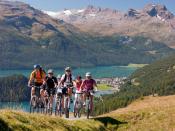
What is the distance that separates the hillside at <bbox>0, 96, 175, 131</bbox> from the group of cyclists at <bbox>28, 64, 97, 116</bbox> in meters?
2.59

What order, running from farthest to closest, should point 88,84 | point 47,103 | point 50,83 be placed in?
point 88,84, point 47,103, point 50,83

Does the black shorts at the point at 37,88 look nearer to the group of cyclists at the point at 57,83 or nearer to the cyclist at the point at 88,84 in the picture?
the group of cyclists at the point at 57,83

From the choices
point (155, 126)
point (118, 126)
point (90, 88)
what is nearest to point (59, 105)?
point (90, 88)

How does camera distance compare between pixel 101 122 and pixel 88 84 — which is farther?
pixel 88 84

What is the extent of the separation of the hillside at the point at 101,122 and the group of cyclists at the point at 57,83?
2587 millimetres

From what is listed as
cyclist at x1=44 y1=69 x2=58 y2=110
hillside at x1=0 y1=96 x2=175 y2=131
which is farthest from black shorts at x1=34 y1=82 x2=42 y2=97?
hillside at x1=0 y1=96 x2=175 y2=131

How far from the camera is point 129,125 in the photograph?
3209 cm

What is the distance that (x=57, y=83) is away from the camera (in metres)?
30.4

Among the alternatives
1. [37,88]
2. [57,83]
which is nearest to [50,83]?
[57,83]

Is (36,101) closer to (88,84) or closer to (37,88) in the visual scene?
(37,88)

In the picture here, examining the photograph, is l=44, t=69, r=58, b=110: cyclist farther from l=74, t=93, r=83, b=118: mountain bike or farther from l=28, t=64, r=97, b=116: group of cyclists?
l=74, t=93, r=83, b=118: mountain bike

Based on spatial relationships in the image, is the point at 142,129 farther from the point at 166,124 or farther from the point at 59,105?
the point at 59,105

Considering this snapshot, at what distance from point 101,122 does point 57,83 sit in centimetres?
453

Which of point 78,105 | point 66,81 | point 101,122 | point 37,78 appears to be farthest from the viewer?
point 78,105
